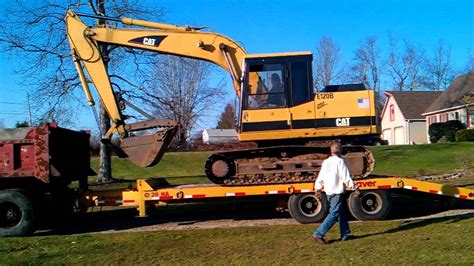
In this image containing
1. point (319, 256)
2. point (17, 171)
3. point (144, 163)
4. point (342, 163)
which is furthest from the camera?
point (144, 163)

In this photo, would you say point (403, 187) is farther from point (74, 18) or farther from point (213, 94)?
point (213, 94)

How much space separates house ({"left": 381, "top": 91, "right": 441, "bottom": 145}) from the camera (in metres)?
51.7

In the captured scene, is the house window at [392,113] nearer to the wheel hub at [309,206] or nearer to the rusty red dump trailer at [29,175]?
the wheel hub at [309,206]

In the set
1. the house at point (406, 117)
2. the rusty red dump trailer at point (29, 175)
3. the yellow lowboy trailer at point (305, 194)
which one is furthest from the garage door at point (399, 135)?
the rusty red dump trailer at point (29, 175)

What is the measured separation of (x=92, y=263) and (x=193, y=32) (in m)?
6.09

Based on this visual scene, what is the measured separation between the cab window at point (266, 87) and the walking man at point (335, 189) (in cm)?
261

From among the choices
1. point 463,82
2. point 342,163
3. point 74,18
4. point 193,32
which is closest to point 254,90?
point 193,32

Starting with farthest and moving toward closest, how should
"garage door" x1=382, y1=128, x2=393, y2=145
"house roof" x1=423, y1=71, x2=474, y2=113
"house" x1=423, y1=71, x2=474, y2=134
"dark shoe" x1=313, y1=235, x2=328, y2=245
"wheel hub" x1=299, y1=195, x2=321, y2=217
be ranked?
"garage door" x1=382, y1=128, x2=393, y2=145 < "house roof" x1=423, y1=71, x2=474, y2=113 < "house" x1=423, y1=71, x2=474, y2=134 < "wheel hub" x1=299, y1=195, x2=321, y2=217 < "dark shoe" x1=313, y1=235, x2=328, y2=245

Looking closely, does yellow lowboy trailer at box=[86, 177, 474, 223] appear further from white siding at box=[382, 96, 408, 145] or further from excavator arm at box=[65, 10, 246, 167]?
white siding at box=[382, 96, 408, 145]

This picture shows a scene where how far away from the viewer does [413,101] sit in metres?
54.0

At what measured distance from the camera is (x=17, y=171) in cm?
1088

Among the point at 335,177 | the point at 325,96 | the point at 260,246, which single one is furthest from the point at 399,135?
the point at 260,246

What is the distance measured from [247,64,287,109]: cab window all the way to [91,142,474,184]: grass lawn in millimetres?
12227

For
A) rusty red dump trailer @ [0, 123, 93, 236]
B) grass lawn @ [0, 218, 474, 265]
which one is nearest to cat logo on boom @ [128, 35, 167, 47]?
rusty red dump trailer @ [0, 123, 93, 236]
